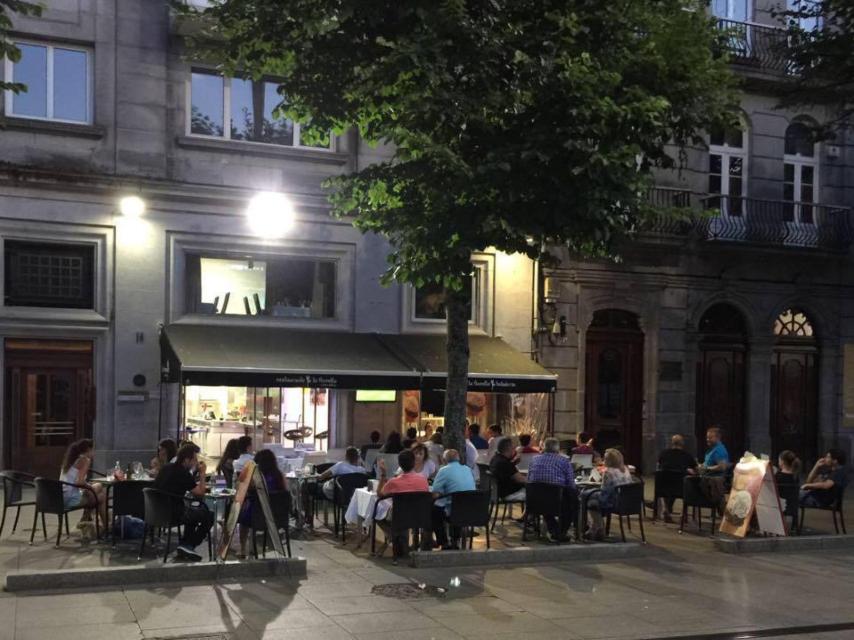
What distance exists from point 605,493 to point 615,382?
31.0 ft

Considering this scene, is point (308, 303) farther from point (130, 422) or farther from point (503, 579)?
point (503, 579)

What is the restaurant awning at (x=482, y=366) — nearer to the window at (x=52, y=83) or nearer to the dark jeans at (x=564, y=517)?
the dark jeans at (x=564, y=517)

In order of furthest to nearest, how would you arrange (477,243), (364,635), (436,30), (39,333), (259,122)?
(259,122), (39,333), (477,243), (436,30), (364,635)

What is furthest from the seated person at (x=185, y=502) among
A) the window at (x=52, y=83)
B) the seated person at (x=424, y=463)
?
the window at (x=52, y=83)

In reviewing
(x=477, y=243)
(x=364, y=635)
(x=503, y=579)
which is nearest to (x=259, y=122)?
(x=477, y=243)

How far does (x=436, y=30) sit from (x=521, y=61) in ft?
3.69

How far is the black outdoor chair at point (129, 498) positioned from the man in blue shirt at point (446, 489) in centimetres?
332

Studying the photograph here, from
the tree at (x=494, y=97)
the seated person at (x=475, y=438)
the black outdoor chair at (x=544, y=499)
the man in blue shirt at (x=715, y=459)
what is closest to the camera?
the tree at (x=494, y=97)

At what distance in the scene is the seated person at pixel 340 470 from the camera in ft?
41.9

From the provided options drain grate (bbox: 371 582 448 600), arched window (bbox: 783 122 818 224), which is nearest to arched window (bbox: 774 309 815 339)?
arched window (bbox: 783 122 818 224)

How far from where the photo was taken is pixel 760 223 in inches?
877

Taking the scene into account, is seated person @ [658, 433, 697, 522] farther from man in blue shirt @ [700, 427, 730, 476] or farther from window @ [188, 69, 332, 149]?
window @ [188, 69, 332, 149]

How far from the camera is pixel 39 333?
54.6 ft

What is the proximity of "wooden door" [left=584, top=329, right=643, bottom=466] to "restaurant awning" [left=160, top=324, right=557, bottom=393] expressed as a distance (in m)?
2.48
